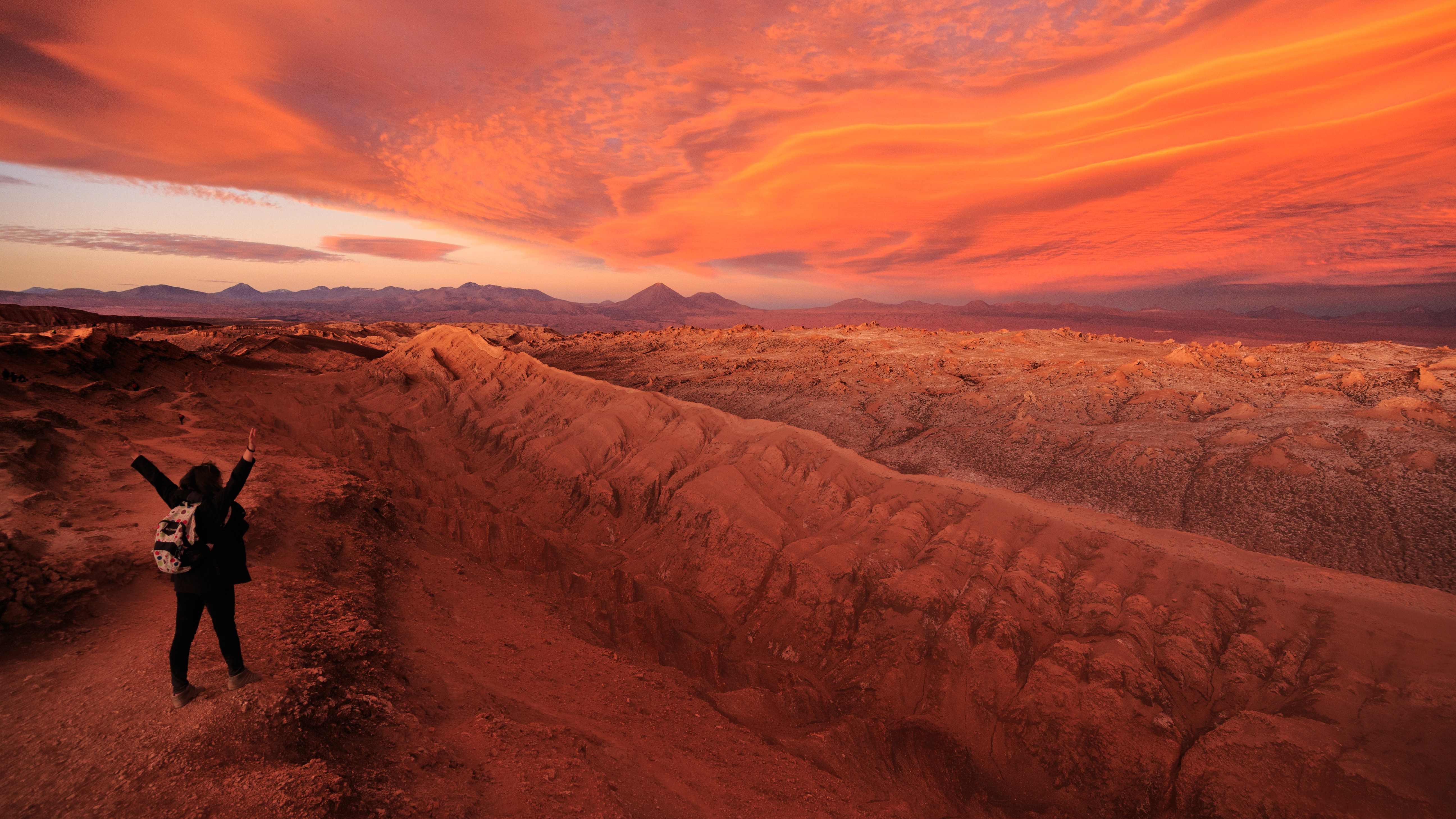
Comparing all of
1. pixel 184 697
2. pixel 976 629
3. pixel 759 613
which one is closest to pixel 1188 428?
pixel 976 629

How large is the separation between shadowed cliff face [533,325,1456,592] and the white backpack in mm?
11768

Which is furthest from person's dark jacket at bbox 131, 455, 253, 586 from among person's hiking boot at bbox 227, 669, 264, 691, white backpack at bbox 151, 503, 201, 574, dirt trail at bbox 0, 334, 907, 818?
Answer: dirt trail at bbox 0, 334, 907, 818

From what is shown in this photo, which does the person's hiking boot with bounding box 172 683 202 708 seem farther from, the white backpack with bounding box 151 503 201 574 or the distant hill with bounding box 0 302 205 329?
the distant hill with bounding box 0 302 205 329

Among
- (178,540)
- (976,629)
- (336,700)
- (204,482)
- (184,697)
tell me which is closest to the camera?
(178,540)

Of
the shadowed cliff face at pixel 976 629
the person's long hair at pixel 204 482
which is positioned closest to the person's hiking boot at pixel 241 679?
the person's long hair at pixel 204 482

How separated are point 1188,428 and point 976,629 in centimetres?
911

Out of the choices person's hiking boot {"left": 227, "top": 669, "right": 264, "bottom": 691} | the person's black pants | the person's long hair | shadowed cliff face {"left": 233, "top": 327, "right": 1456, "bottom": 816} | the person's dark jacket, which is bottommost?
shadowed cliff face {"left": 233, "top": 327, "right": 1456, "bottom": 816}

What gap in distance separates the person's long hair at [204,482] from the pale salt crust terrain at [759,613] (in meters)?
1.53

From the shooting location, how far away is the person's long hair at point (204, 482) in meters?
3.94

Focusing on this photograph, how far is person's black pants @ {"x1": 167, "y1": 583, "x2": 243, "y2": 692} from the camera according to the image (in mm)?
3809

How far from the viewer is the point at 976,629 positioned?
25.0 ft

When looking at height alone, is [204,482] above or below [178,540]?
above

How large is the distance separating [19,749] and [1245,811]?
31.6 ft

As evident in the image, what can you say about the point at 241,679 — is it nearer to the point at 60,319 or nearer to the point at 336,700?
the point at 336,700
